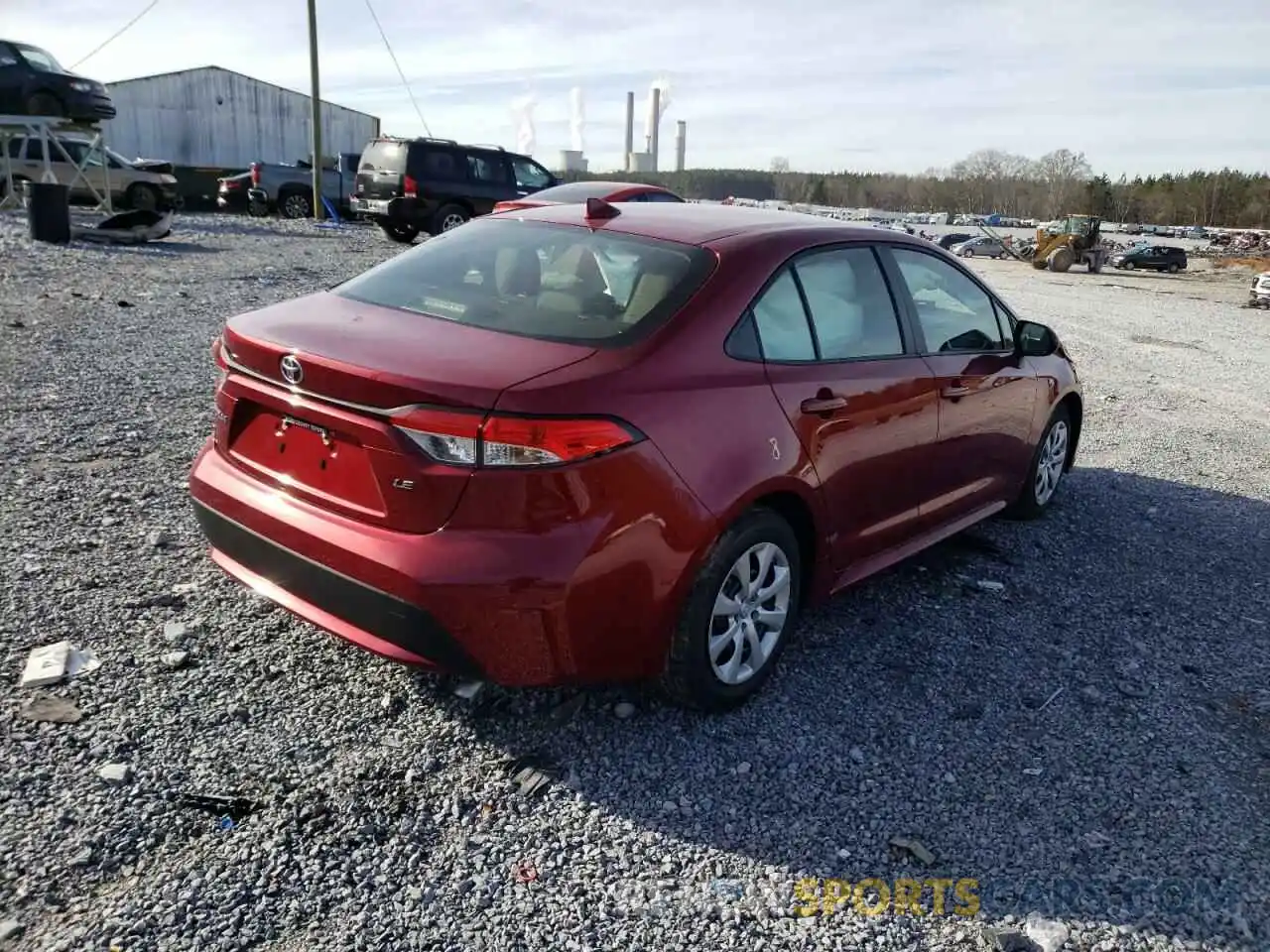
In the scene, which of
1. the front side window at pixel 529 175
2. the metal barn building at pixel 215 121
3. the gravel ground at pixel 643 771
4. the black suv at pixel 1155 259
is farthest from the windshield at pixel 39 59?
the black suv at pixel 1155 259

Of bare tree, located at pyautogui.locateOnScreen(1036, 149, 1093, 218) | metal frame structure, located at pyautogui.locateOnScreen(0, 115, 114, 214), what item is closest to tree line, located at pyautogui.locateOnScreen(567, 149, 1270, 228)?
bare tree, located at pyautogui.locateOnScreen(1036, 149, 1093, 218)

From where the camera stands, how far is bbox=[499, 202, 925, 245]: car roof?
11.9 ft

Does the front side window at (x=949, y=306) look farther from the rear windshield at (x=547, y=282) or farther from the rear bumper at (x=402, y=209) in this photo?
the rear bumper at (x=402, y=209)

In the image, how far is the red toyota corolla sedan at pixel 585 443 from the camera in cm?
276

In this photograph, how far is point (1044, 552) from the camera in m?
5.23

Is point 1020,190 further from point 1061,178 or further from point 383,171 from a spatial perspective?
point 383,171

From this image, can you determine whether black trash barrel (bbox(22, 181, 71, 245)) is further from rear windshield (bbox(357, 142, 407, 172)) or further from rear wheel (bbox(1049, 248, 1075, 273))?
rear wheel (bbox(1049, 248, 1075, 273))

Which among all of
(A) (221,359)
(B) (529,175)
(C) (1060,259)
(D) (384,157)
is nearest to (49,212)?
(D) (384,157)

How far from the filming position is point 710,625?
324 cm

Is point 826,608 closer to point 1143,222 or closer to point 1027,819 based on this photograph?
point 1027,819

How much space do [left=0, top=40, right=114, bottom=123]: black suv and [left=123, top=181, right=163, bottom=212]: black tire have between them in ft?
15.8

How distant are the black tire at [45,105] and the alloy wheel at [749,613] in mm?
20797

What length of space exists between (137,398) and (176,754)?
4.64m

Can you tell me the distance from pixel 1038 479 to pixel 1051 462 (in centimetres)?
20
